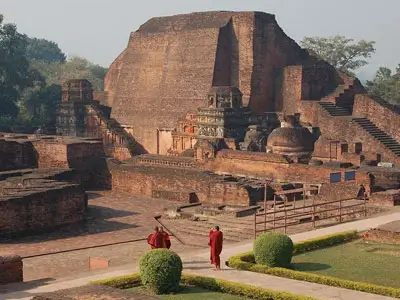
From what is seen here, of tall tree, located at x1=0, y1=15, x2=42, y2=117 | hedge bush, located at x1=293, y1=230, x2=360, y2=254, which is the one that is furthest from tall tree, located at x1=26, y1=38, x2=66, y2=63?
hedge bush, located at x1=293, y1=230, x2=360, y2=254

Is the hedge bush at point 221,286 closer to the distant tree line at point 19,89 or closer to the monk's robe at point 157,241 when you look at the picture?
the monk's robe at point 157,241

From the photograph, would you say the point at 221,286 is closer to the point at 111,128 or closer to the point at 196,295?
the point at 196,295

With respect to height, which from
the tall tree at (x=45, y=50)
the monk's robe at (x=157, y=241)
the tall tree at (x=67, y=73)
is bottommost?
the monk's robe at (x=157, y=241)

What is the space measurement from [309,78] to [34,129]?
1442 centimetres

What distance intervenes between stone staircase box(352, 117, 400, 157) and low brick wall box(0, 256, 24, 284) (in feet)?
57.0

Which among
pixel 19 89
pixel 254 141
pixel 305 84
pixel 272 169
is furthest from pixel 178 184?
pixel 19 89

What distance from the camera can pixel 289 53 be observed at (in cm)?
3522

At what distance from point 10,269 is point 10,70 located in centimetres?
3112

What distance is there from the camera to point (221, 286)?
11.1 metres

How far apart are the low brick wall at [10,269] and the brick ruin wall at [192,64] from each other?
2232 centimetres

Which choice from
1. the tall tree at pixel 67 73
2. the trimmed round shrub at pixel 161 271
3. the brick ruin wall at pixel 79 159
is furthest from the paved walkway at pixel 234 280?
the tall tree at pixel 67 73

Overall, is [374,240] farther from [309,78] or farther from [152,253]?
[309,78]

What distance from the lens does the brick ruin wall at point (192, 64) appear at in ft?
113

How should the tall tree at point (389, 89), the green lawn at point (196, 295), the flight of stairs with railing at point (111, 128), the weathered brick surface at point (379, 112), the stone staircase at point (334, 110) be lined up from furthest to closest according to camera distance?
the tall tree at point (389, 89) → the flight of stairs with railing at point (111, 128) → the stone staircase at point (334, 110) → the weathered brick surface at point (379, 112) → the green lawn at point (196, 295)
